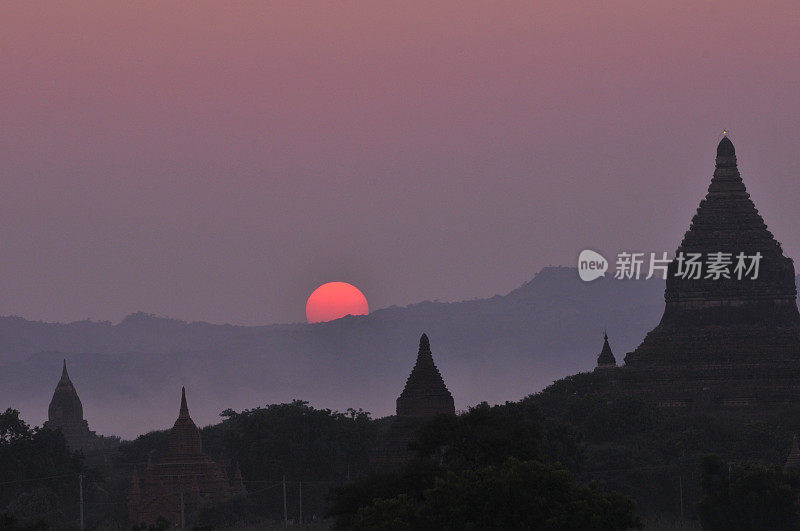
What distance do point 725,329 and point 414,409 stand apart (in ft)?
65.8

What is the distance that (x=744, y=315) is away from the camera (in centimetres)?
11762

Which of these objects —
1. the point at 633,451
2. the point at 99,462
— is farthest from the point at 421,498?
the point at 99,462

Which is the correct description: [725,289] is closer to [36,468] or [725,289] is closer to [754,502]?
[36,468]

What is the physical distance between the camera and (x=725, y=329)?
383 ft

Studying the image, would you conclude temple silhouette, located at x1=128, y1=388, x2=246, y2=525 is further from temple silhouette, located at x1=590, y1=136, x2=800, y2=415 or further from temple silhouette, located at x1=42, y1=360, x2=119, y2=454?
temple silhouette, located at x1=42, y1=360, x2=119, y2=454

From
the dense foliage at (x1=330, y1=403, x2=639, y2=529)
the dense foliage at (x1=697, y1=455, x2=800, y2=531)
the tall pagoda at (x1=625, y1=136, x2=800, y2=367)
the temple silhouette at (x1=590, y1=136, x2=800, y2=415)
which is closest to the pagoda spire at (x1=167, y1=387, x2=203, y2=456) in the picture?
the temple silhouette at (x1=590, y1=136, x2=800, y2=415)

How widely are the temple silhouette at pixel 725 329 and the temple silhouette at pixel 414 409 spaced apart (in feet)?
45.6

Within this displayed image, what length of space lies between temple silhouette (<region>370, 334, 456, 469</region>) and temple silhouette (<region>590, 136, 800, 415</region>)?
13910mm

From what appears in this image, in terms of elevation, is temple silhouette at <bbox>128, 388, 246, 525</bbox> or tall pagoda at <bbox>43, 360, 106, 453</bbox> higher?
tall pagoda at <bbox>43, 360, 106, 453</bbox>

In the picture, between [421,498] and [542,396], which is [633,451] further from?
[421,498]

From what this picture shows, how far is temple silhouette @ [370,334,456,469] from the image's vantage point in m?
102

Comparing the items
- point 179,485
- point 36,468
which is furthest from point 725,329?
point 36,468

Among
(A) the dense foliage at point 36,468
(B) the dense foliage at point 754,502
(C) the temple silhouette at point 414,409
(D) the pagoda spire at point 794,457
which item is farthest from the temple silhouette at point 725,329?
(B) the dense foliage at point 754,502

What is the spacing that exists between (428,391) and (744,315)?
20.3 m
